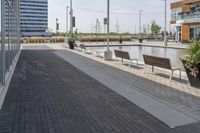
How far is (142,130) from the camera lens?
18.6 feet

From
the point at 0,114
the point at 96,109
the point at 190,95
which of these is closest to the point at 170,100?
the point at 190,95

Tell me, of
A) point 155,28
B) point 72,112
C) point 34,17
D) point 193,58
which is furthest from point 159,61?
point 34,17

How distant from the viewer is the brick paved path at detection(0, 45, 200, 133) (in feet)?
18.8

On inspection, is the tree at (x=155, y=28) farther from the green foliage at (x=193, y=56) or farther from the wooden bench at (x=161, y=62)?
the green foliage at (x=193, y=56)

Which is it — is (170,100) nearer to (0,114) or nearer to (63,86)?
(63,86)

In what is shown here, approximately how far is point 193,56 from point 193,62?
0.20m

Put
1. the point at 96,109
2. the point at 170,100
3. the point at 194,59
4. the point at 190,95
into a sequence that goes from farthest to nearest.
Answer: the point at 194,59 < the point at 190,95 < the point at 170,100 < the point at 96,109

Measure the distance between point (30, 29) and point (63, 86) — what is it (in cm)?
10007

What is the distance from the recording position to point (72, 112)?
6801 mm

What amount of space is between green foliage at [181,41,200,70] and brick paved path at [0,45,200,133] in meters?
2.79

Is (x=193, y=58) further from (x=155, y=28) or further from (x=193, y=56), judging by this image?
(x=155, y=28)

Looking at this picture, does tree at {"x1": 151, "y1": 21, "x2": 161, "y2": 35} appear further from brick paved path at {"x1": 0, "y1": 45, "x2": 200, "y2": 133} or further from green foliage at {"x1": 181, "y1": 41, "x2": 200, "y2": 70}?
→ brick paved path at {"x1": 0, "y1": 45, "x2": 200, "y2": 133}

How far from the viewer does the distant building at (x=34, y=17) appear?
93.2 meters

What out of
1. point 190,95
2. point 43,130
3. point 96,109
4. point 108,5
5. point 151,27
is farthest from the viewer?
point 151,27
